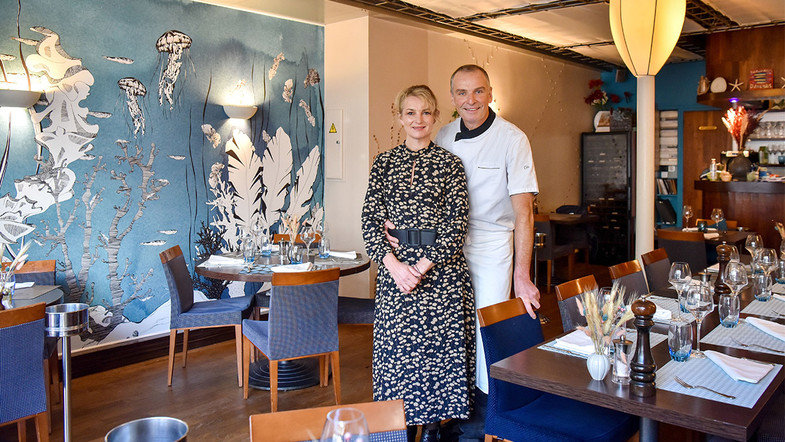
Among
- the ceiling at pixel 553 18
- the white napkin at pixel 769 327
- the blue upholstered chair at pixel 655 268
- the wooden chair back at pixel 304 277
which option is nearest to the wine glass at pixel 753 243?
the blue upholstered chair at pixel 655 268

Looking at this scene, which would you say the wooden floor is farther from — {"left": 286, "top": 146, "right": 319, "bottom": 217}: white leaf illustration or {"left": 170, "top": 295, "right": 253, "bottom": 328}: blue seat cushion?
{"left": 286, "top": 146, "right": 319, "bottom": 217}: white leaf illustration

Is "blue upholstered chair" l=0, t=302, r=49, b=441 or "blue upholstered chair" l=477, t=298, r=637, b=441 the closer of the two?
"blue upholstered chair" l=477, t=298, r=637, b=441

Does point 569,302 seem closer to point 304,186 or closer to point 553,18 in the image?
point 304,186

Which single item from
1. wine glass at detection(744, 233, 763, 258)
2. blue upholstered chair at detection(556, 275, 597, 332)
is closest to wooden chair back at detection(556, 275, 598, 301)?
blue upholstered chair at detection(556, 275, 597, 332)

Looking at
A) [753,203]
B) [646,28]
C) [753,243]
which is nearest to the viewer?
[753,243]

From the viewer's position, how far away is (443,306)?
3064 mm

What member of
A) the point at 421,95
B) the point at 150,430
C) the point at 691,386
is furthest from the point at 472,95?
the point at 150,430

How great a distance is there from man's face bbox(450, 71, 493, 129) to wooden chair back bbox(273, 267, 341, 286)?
1.31m

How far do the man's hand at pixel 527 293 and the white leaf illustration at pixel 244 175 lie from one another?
3539mm

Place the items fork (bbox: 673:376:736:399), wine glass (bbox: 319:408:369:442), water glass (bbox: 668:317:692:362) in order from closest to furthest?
wine glass (bbox: 319:408:369:442) < fork (bbox: 673:376:736:399) < water glass (bbox: 668:317:692:362)

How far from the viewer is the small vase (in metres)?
2.01

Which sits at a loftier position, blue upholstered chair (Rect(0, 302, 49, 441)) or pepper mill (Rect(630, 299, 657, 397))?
pepper mill (Rect(630, 299, 657, 397))

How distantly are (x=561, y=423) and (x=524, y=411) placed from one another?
17cm

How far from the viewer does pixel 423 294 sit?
3043mm
